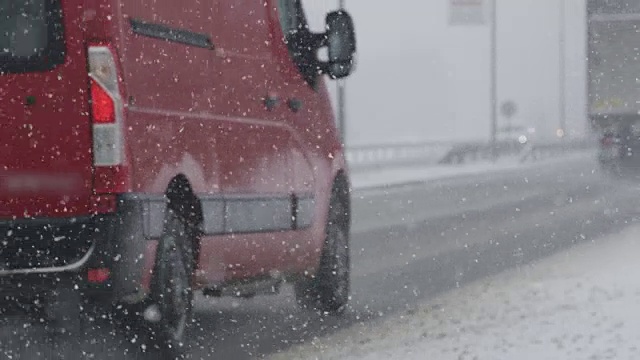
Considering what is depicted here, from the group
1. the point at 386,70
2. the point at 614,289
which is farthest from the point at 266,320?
the point at 386,70

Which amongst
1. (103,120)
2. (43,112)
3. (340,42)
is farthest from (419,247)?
(43,112)

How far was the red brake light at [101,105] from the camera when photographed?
8.12 metres

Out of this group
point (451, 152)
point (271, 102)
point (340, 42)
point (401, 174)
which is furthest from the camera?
point (451, 152)

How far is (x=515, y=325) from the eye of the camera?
35.4 feet

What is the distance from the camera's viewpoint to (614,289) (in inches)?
499

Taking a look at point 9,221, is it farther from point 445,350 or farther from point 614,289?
point 614,289

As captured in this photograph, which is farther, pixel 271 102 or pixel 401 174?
pixel 401 174

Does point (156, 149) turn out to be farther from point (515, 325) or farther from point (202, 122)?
point (515, 325)

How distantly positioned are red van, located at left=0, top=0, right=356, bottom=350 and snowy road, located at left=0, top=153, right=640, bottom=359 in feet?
1.18

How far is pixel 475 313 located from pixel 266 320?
132cm

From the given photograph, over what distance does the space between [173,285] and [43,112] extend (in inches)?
55.2

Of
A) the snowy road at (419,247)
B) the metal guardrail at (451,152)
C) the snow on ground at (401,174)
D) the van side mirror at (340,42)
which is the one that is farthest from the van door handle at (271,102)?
the metal guardrail at (451,152)

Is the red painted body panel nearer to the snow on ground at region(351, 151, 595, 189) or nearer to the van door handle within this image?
the van door handle

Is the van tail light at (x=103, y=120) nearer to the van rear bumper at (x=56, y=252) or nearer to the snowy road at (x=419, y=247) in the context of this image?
the van rear bumper at (x=56, y=252)
